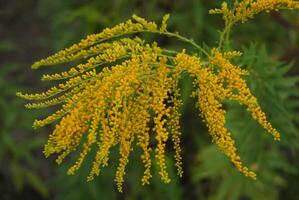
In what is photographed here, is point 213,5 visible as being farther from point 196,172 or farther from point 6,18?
Answer: point 6,18

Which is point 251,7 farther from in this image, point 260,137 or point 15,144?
point 15,144

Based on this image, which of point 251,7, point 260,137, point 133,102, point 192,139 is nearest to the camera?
point 133,102

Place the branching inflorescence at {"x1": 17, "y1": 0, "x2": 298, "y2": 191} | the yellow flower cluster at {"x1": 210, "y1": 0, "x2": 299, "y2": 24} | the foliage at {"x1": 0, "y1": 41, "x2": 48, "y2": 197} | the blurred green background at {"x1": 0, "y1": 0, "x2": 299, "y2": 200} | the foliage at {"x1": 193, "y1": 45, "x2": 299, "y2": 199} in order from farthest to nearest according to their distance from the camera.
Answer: the foliage at {"x1": 0, "y1": 41, "x2": 48, "y2": 197}, the blurred green background at {"x1": 0, "y1": 0, "x2": 299, "y2": 200}, the foliage at {"x1": 193, "y1": 45, "x2": 299, "y2": 199}, the yellow flower cluster at {"x1": 210, "y1": 0, "x2": 299, "y2": 24}, the branching inflorescence at {"x1": 17, "y1": 0, "x2": 298, "y2": 191}

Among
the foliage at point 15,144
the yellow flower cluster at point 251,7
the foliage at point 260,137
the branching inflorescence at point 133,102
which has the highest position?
the foliage at point 15,144

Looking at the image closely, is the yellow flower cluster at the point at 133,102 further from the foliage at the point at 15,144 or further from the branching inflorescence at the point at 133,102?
the foliage at the point at 15,144

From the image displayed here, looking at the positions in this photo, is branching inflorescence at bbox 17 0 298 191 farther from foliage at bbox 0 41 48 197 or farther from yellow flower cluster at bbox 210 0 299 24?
foliage at bbox 0 41 48 197

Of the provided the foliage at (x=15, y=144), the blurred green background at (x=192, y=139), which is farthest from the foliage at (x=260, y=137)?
the foliage at (x=15, y=144)

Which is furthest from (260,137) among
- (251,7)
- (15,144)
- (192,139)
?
(15,144)

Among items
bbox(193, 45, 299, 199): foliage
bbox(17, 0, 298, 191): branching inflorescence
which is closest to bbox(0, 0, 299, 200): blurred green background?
bbox(193, 45, 299, 199): foliage

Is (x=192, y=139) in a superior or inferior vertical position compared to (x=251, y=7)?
superior

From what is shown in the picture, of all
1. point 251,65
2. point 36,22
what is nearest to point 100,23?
point 251,65

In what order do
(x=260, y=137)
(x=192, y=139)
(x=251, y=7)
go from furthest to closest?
(x=192, y=139)
(x=260, y=137)
(x=251, y=7)

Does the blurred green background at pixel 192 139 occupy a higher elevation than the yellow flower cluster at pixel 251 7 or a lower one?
higher
